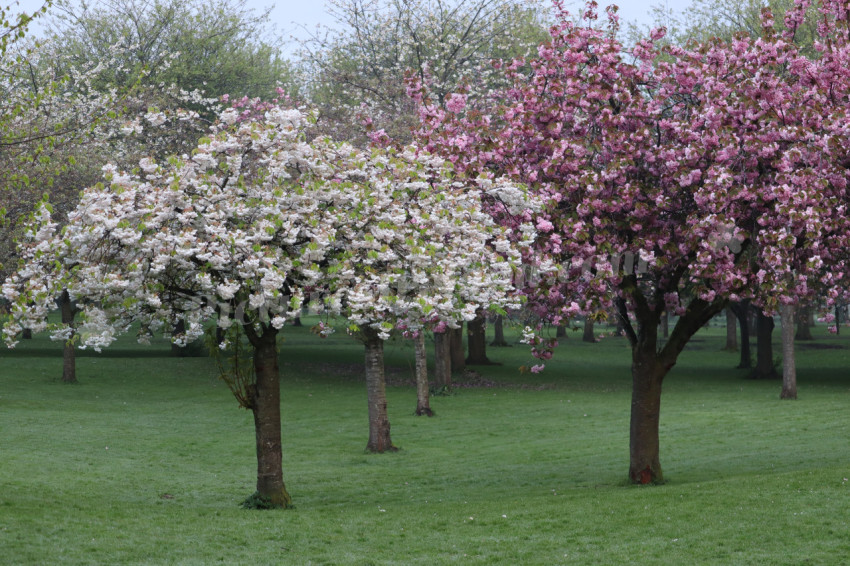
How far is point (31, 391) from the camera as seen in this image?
37.0 m

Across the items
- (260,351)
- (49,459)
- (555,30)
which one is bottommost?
(49,459)

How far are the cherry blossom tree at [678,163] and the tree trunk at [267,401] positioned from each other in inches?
188

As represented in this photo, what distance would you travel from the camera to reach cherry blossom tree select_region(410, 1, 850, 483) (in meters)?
15.2

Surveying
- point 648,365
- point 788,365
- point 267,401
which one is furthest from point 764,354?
point 267,401

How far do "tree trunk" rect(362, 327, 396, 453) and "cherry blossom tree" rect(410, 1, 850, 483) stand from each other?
8891mm

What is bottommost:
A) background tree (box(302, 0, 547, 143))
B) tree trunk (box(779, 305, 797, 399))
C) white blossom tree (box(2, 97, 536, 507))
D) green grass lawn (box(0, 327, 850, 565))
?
green grass lawn (box(0, 327, 850, 565))

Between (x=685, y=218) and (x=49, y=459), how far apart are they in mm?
16044

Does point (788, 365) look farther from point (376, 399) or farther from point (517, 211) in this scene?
point (517, 211)

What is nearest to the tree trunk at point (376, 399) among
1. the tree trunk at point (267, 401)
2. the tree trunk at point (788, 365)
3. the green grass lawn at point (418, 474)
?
the green grass lawn at point (418, 474)

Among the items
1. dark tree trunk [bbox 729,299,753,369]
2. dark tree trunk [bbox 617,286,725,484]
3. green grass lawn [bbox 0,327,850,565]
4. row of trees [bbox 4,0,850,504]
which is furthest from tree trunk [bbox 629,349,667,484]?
dark tree trunk [bbox 729,299,753,369]

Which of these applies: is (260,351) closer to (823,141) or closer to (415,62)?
(823,141)

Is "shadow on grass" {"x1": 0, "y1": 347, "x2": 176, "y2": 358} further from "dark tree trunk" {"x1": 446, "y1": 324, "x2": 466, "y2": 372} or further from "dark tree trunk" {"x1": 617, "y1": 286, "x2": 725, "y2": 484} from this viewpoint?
"dark tree trunk" {"x1": 617, "y1": 286, "x2": 725, "y2": 484}

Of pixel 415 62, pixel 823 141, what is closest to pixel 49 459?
pixel 823 141

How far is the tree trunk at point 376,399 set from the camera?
25875 millimetres
